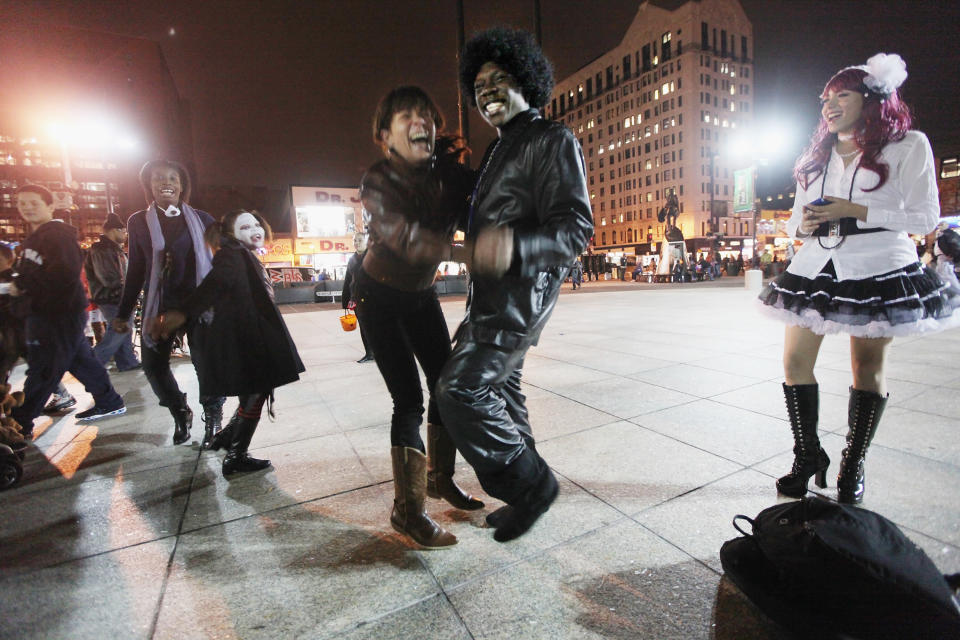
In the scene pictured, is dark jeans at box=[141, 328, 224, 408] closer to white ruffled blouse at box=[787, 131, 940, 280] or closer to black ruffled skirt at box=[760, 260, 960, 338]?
black ruffled skirt at box=[760, 260, 960, 338]

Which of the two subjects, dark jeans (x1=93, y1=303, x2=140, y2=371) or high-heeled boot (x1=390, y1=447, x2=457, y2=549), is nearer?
high-heeled boot (x1=390, y1=447, x2=457, y2=549)

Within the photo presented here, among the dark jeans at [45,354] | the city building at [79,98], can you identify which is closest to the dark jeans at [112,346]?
the dark jeans at [45,354]

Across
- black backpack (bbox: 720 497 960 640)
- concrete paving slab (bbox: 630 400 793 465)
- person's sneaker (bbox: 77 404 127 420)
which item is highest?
black backpack (bbox: 720 497 960 640)

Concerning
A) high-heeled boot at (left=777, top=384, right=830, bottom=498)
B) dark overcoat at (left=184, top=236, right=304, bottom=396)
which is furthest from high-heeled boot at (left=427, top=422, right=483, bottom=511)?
high-heeled boot at (left=777, top=384, right=830, bottom=498)

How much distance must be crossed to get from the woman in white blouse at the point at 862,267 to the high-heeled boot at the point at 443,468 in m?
1.54

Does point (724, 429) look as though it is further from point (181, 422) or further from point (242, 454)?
point (181, 422)

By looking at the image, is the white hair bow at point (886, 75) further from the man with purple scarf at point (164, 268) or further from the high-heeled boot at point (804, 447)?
the man with purple scarf at point (164, 268)

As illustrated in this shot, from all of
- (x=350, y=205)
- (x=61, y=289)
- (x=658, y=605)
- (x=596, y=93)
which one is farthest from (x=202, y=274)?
(x=596, y=93)

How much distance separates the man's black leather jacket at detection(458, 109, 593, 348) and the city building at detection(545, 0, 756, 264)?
6803cm

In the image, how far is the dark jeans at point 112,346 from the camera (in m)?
5.31

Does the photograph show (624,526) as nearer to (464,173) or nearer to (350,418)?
(464,173)

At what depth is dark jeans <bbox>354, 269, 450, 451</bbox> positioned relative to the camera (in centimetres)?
194

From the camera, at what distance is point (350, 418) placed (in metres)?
3.81

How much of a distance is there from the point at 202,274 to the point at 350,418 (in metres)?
1.60
